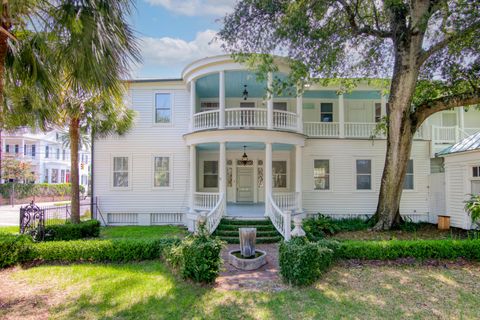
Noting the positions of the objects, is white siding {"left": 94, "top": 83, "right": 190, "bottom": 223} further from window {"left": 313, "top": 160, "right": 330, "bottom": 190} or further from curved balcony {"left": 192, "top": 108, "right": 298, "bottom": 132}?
window {"left": 313, "top": 160, "right": 330, "bottom": 190}

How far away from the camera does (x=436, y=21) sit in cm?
1025

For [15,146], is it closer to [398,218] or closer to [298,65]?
[298,65]

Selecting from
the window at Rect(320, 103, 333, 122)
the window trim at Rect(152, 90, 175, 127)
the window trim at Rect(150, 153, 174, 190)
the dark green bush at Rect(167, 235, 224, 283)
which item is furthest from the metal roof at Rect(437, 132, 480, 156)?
the window trim at Rect(152, 90, 175, 127)

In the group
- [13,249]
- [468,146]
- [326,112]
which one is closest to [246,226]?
[13,249]

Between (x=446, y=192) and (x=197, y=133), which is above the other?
(x=197, y=133)

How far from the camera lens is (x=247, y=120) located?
11.9 meters

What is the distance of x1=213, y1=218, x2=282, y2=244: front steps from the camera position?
33.3 feet

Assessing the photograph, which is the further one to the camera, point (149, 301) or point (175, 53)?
point (175, 53)

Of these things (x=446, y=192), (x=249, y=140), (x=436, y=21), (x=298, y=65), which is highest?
(x=436, y=21)

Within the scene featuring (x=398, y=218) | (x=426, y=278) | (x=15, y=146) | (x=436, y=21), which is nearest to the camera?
(x=426, y=278)

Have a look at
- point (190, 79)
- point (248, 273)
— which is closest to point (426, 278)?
point (248, 273)

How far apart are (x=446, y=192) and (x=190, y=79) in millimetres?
12875

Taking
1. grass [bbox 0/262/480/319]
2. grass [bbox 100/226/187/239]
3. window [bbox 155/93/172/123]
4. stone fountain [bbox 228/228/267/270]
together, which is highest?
window [bbox 155/93/172/123]

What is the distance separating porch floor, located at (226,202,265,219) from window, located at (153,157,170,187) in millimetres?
3545
